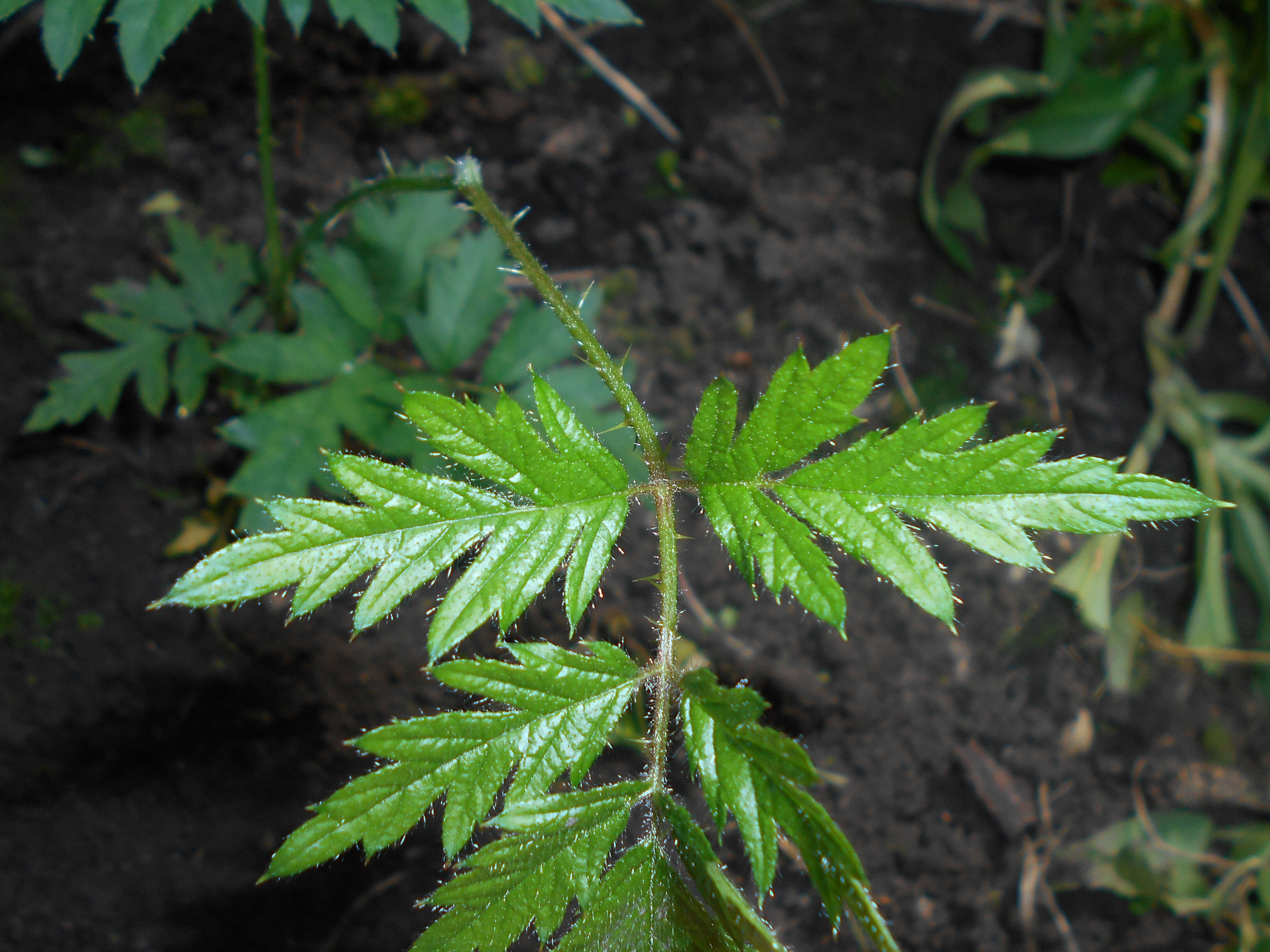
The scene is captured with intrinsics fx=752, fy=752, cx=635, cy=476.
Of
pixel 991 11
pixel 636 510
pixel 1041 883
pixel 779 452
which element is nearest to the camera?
pixel 779 452

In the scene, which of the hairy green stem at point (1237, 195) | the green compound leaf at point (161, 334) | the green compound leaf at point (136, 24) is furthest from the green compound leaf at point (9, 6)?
the hairy green stem at point (1237, 195)

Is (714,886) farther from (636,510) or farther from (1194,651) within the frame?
(1194,651)

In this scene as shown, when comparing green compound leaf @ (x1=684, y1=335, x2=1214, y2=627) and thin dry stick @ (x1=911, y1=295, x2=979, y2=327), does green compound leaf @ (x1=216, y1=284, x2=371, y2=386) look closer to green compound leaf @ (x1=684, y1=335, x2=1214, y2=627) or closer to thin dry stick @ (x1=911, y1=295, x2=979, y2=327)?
green compound leaf @ (x1=684, y1=335, x2=1214, y2=627)

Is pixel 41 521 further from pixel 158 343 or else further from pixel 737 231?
pixel 737 231

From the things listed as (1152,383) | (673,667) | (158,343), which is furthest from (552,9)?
(1152,383)

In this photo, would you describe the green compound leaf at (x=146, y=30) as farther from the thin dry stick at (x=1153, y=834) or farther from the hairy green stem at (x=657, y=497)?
the thin dry stick at (x=1153, y=834)

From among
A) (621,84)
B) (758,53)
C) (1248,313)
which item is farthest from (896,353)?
(1248,313)

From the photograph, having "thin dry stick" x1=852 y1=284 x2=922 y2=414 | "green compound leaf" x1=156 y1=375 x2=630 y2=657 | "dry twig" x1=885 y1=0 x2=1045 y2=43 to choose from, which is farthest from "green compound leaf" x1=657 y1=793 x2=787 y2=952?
"dry twig" x1=885 y1=0 x2=1045 y2=43
